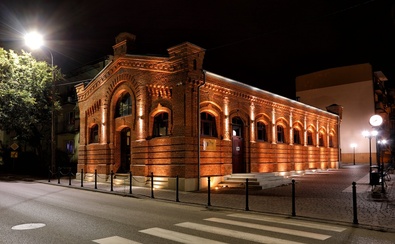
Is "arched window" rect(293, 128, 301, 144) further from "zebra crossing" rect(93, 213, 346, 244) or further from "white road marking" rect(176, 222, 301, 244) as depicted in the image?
"white road marking" rect(176, 222, 301, 244)

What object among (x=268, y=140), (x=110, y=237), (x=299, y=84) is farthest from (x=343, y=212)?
(x=299, y=84)

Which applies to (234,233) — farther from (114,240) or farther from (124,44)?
(124,44)

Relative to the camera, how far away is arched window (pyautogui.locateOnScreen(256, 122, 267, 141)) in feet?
78.9

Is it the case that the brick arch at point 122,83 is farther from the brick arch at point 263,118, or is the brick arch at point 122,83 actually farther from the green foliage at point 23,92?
the brick arch at point 263,118

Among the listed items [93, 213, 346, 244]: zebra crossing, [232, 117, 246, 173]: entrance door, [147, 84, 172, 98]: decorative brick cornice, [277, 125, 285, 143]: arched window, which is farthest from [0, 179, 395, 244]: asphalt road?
[277, 125, 285, 143]: arched window

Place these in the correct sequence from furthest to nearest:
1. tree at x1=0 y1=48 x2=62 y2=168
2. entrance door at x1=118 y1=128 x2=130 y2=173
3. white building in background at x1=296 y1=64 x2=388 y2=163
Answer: white building in background at x1=296 y1=64 x2=388 y2=163, tree at x1=0 y1=48 x2=62 y2=168, entrance door at x1=118 y1=128 x2=130 y2=173

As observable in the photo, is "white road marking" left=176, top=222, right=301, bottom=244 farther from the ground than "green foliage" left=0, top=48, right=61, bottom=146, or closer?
closer

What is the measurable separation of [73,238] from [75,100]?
31977mm

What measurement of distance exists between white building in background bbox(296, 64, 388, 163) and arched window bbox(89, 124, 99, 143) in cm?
3926

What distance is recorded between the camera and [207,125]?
766 inches

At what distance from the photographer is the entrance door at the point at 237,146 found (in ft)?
69.2

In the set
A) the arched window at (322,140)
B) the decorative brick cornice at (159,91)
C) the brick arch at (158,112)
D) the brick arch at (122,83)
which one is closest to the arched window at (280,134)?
the arched window at (322,140)

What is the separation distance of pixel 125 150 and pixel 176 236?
15.8 metres

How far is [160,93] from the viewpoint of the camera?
18.8 meters
